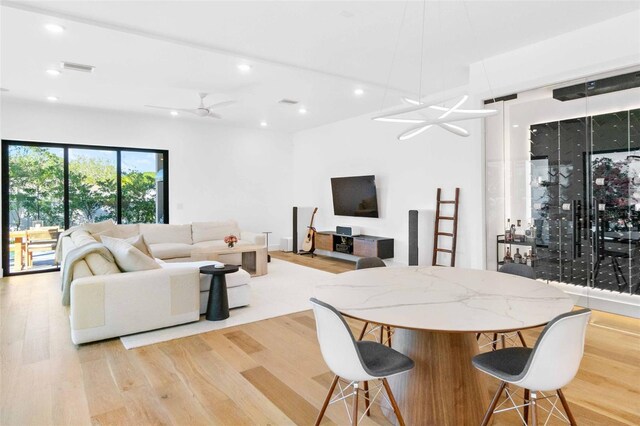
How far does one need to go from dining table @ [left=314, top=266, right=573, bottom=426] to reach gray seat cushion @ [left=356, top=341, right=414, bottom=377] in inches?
7.1

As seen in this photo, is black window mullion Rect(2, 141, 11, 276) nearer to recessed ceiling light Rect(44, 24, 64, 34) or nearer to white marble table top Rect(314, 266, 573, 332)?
recessed ceiling light Rect(44, 24, 64, 34)

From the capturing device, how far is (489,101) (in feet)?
16.0

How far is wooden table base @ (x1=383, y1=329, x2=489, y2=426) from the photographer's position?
2033 millimetres

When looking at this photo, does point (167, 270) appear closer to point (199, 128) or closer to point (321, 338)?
point (321, 338)

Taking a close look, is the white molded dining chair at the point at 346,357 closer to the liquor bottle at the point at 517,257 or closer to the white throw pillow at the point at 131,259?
the white throw pillow at the point at 131,259

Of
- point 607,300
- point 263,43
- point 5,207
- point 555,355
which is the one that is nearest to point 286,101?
point 263,43

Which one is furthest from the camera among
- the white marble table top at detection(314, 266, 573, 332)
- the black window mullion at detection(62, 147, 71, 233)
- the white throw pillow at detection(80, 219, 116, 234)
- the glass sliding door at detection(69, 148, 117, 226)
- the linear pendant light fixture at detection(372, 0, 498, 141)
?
the glass sliding door at detection(69, 148, 117, 226)

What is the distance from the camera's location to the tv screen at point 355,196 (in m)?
7.23

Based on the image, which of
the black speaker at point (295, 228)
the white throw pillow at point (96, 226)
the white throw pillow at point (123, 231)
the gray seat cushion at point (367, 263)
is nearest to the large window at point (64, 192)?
the white throw pillow at point (123, 231)

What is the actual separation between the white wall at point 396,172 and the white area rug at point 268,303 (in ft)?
5.66

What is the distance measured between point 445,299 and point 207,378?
1848 millimetres

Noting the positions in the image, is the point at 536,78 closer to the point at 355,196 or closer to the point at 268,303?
the point at 355,196

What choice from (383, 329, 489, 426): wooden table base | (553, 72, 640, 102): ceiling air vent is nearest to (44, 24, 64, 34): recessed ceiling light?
(383, 329, 489, 426): wooden table base

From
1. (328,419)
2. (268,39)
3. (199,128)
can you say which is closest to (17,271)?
(199,128)
